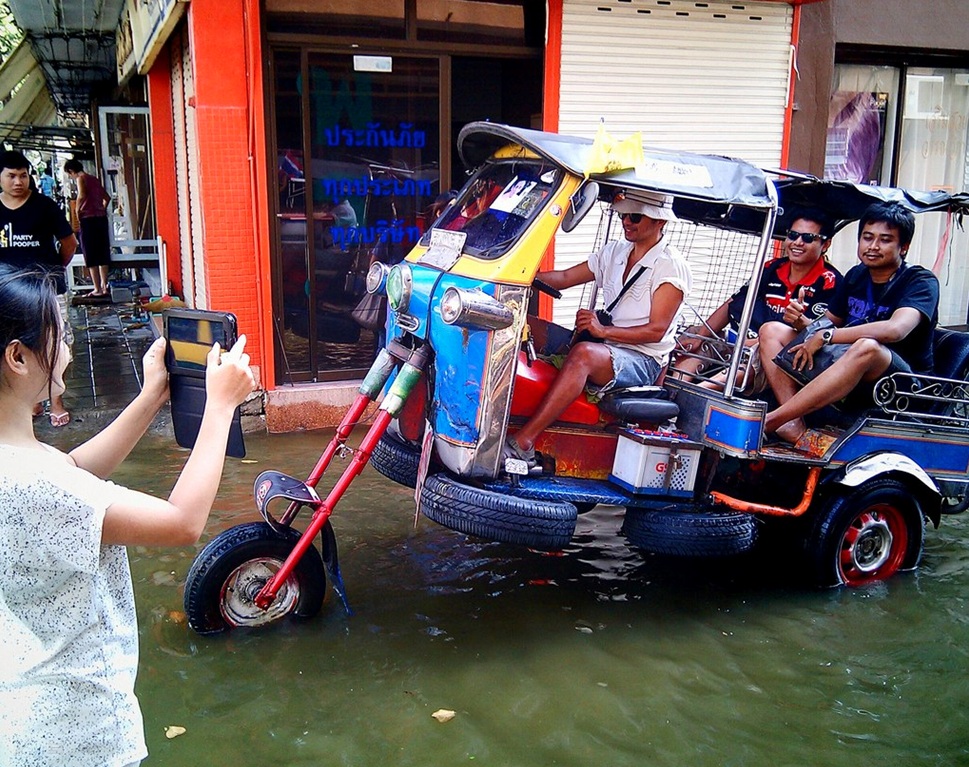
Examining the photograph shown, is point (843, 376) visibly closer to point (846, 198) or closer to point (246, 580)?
point (846, 198)

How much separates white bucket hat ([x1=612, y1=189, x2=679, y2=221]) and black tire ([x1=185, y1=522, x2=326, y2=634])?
7.35 feet

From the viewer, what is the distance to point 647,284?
4.64m

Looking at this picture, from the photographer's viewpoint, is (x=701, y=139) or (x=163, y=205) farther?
(x=163, y=205)

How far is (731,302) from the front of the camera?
5.23m

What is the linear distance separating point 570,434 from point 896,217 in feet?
6.75

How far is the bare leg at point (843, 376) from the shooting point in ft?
14.6

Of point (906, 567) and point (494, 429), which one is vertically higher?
point (494, 429)

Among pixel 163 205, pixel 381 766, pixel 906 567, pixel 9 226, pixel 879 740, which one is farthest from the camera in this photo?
pixel 163 205

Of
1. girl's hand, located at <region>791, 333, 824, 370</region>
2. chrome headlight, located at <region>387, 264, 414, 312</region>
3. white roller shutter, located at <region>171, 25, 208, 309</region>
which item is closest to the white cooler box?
girl's hand, located at <region>791, 333, 824, 370</region>

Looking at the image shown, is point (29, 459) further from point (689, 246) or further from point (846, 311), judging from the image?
point (689, 246)

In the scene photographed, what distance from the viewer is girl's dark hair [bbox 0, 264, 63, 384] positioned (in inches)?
68.6

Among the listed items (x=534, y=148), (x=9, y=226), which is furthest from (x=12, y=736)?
(x=9, y=226)

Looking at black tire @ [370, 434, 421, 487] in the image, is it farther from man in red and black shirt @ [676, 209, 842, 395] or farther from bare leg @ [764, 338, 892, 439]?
bare leg @ [764, 338, 892, 439]

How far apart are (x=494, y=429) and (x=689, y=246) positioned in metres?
3.85
